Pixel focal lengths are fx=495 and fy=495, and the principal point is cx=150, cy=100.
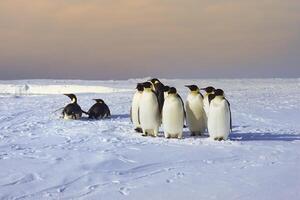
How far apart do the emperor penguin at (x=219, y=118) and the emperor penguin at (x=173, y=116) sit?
1.44 feet

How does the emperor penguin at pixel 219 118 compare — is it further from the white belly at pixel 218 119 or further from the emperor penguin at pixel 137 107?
the emperor penguin at pixel 137 107

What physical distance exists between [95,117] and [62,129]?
1950 mm

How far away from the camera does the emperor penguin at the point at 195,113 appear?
739 cm

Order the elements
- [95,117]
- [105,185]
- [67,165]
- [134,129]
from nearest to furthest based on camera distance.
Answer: [105,185]
[67,165]
[134,129]
[95,117]

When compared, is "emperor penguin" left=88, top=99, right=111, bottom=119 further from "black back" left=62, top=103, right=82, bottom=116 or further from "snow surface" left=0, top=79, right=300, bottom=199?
"snow surface" left=0, top=79, right=300, bottom=199

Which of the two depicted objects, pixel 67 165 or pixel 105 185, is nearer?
pixel 105 185

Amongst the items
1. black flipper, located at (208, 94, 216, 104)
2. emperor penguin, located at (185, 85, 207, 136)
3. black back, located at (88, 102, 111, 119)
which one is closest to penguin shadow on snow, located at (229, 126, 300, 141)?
emperor penguin, located at (185, 85, 207, 136)

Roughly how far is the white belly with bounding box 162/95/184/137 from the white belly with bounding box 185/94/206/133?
287 mm

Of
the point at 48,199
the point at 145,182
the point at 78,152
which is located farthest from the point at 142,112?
the point at 48,199

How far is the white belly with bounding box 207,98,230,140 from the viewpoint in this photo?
22.5 ft

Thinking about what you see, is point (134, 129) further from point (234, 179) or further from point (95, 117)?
point (234, 179)

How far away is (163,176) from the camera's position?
4727mm

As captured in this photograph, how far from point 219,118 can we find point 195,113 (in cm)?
60

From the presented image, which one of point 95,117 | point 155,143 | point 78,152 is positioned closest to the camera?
point 78,152
